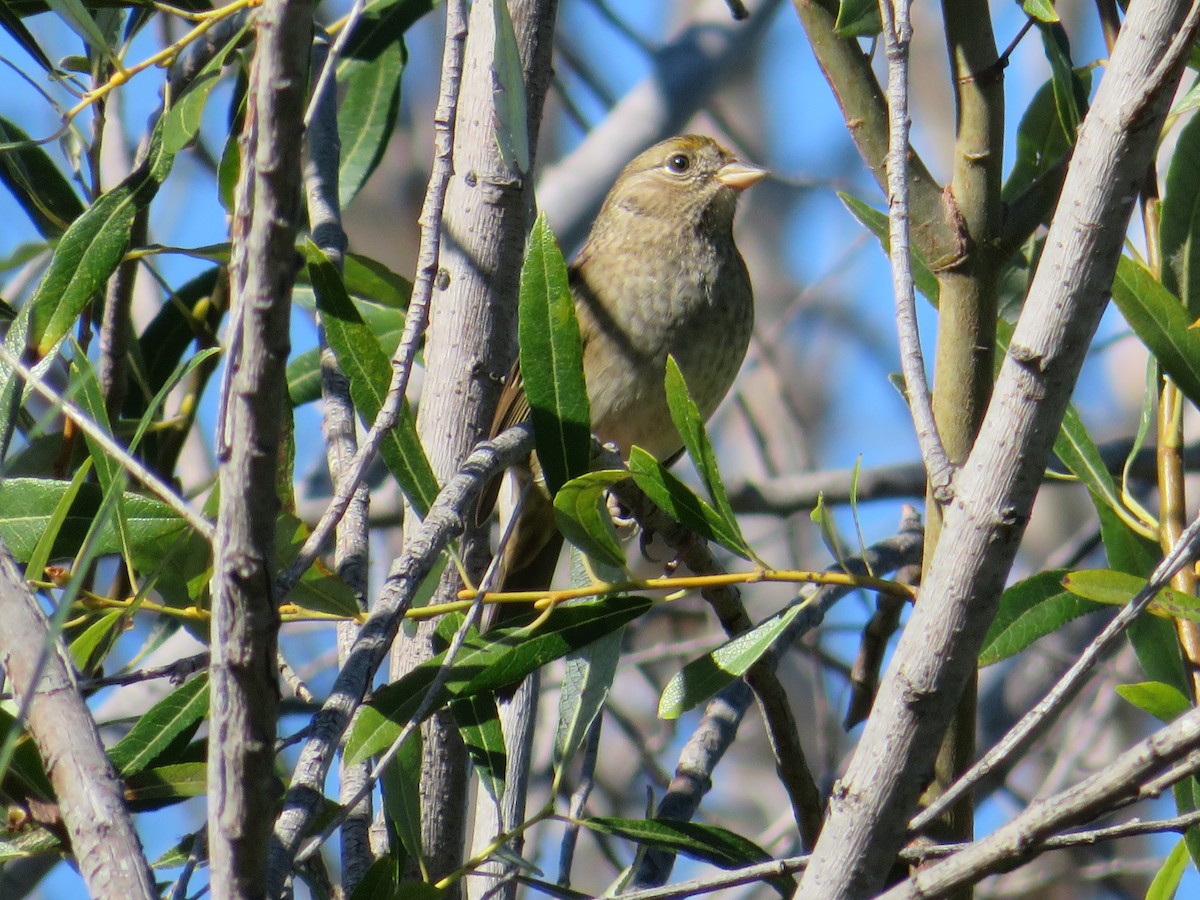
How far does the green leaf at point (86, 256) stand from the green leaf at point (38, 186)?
310 millimetres

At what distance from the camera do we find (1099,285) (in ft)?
4.38

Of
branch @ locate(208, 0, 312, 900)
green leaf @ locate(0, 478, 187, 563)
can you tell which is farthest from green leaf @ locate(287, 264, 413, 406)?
branch @ locate(208, 0, 312, 900)

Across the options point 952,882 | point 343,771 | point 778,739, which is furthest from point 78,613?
point 952,882

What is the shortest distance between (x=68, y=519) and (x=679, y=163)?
107 inches

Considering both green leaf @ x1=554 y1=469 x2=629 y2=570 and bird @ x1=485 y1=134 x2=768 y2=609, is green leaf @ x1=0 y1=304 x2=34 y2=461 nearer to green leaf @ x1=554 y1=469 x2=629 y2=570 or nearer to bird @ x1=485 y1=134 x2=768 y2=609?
green leaf @ x1=554 y1=469 x2=629 y2=570

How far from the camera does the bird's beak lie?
4117mm

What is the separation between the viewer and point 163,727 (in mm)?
1832

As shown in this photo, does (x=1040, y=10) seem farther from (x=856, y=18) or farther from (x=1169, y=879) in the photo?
(x=1169, y=879)

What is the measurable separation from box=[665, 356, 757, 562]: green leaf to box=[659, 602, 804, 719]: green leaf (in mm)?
115

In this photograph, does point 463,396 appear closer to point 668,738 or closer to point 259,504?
point 259,504

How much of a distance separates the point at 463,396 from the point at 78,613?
816 mm

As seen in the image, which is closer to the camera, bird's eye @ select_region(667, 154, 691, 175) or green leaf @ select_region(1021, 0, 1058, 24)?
green leaf @ select_region(1021, 0, 1058, 24)

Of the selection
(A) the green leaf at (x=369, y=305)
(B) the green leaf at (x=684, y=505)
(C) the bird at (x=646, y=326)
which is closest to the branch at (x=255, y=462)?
(B) the green leaf at (x=684, y=505)

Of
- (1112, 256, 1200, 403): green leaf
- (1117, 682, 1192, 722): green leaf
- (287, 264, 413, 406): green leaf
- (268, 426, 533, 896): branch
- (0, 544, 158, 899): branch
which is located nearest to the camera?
(0, 544, 158, 899): branch
